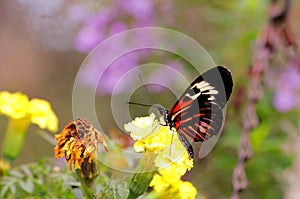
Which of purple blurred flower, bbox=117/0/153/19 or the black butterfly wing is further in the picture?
purple blurred flower, bbox=117/0/153/19

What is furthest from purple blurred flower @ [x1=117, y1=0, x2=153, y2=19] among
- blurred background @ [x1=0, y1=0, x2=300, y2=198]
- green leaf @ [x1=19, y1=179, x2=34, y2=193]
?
green leaf @ [x1=19, y1=179, x2=34, y2=193]

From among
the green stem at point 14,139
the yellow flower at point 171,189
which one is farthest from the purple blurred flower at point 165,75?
the yellow flower at point 171,189

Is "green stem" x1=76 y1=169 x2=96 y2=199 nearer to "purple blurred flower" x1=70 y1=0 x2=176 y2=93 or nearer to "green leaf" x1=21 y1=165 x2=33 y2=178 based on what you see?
"green leaf" x1=21 y1=165 x2=33 y2=178

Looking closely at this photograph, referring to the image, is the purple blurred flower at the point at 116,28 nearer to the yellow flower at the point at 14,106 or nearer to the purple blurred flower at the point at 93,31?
the purple blurred flower at the point at 93,31

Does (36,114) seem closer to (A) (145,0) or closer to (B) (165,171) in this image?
(B) (165,171)

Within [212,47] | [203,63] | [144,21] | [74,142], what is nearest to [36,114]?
[74,142]

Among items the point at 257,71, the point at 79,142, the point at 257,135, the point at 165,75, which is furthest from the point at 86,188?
the point at 165,75
